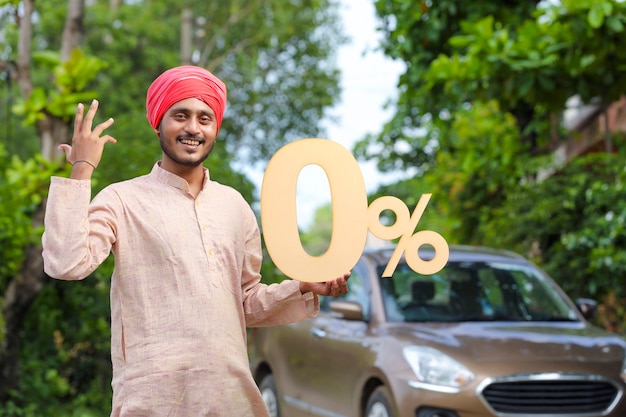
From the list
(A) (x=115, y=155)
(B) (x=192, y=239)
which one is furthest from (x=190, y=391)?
(A) (x=115, y=155)

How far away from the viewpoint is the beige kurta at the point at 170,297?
335 cm

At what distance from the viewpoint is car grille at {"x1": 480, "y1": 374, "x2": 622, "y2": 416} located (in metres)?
6.91

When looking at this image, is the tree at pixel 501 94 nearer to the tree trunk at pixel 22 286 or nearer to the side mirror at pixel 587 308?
the side mirror at pixel 587 308

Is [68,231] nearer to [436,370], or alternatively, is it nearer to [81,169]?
[81,169]

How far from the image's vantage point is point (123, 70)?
3095 centimetres

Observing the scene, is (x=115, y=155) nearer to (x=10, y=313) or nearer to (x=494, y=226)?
(x=10, y=313)

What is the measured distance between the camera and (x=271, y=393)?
921 centimetres

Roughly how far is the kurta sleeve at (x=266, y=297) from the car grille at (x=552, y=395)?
11.3 feet

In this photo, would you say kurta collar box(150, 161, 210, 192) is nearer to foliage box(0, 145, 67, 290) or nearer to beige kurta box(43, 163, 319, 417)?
beige kurta box(43, 163, 319, 417)

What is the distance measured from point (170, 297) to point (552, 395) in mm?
4143

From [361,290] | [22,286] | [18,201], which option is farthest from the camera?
[22,286]

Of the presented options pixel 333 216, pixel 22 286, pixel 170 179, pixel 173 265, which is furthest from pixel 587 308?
pixel 173 265

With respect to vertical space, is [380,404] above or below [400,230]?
below

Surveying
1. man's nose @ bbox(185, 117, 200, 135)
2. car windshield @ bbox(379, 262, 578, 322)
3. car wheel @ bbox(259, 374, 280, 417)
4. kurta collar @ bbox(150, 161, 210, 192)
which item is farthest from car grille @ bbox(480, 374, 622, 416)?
man's nose @ bbox(185, 117, 200, 135)
